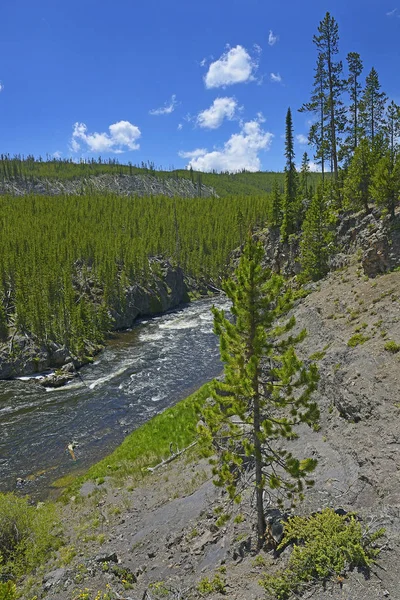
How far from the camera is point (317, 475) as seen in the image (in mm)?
15547

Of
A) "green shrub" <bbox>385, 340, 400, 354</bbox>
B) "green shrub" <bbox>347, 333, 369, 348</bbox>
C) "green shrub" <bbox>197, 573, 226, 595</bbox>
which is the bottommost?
"green shrub" <bbox>197, 573, 226, 595</bbox>

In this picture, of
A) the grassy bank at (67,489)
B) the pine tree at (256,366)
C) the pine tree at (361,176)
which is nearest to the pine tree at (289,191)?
the pine tree at (361,176)

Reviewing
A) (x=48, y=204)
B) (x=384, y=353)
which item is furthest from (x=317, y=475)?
(x=48, y=204)

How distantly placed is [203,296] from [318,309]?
80.4 meters

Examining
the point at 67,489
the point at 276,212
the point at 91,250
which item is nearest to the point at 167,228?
the point at 91,250

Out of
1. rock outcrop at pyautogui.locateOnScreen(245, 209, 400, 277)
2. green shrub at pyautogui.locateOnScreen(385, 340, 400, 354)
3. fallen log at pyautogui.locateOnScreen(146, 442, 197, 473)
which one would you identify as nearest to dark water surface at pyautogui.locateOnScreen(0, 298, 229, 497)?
fallen log at pyautogui.locateOnScreen(146, 442, 197, 473)

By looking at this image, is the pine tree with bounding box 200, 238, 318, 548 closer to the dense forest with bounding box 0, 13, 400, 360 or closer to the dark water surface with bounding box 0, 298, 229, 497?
the dense forest with bounding box 0, 13, 400, 360

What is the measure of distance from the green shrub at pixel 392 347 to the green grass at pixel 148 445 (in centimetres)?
1175

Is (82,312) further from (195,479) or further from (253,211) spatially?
(253,211)

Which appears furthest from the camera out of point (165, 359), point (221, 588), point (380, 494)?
point (165, 359)

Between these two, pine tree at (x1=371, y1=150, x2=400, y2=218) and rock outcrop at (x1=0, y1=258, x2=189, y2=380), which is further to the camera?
rock outcrop at (x1=0, y1=258, x2=189, y2=380)

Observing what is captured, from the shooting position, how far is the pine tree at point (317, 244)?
40.5 meters

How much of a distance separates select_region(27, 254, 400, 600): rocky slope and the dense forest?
10021 mm

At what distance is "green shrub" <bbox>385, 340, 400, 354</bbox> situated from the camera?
62.4 feet
